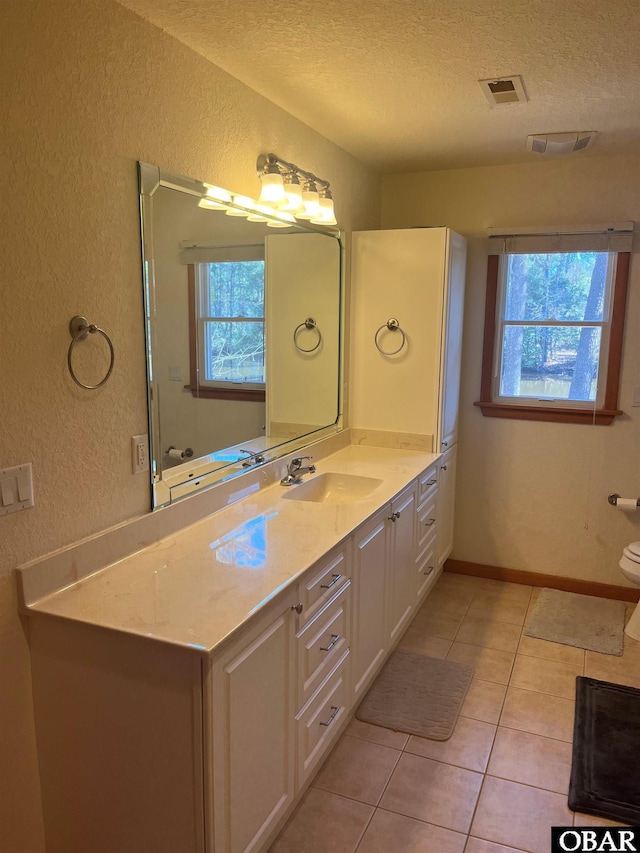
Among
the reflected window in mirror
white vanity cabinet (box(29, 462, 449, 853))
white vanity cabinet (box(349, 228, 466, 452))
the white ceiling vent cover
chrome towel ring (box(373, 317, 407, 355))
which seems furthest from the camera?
chrome towel ring (box(373, 317, 407, 355))

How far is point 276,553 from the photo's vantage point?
197 cm

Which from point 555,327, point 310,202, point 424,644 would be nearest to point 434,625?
point 424,644

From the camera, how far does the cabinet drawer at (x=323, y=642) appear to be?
1942mm

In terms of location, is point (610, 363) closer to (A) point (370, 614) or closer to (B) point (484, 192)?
(B) point (484, 192)

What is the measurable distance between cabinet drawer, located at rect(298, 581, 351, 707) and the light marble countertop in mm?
224

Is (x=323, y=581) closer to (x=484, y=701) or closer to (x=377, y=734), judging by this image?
(x=377, y=734)

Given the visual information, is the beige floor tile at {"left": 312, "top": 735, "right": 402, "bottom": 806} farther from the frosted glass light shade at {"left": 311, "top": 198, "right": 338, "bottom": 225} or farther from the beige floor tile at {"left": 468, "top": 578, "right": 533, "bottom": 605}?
the frosted glass light shade at {"left": 311, "top": 198, "right": 338, "bottom": 225}

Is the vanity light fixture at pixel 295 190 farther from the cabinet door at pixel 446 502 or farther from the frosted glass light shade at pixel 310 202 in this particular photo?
the cabinet door at pixel 446 502

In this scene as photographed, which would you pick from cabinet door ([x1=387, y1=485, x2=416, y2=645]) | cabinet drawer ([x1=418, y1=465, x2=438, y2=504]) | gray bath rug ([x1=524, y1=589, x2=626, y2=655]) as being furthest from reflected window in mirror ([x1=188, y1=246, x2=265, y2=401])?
gray bath rug ([x1=524, y1=589, x2=626, y2=655])

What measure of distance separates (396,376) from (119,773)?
238 cm

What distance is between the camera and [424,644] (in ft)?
10.4

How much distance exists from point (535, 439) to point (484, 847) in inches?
89.2

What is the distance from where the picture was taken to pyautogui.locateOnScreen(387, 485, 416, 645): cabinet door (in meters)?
2.74

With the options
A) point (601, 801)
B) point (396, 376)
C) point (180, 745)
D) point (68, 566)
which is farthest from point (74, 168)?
point (601, 801)
